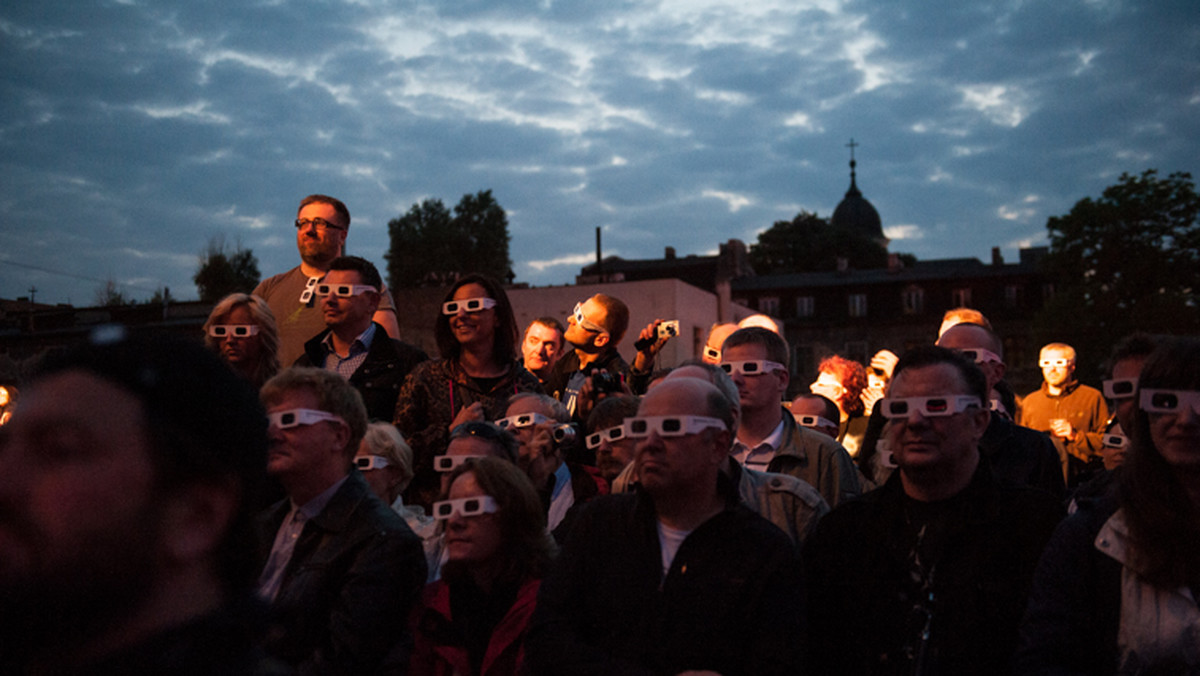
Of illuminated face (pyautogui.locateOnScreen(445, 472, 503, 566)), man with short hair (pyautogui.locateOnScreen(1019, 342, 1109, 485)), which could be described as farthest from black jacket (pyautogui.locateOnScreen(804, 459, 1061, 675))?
man with short hair (pyautogui.locateOnScreen(1019, 342, 1109, 485))

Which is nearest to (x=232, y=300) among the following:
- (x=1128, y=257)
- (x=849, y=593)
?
(x=849, y=593)

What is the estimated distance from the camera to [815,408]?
7.05 meters

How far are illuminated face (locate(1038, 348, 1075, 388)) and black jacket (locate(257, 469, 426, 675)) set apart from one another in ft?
26.6

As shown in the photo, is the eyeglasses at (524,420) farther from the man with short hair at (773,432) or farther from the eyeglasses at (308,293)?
the eyeglasses at (308,293)

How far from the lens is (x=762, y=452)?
196 inches

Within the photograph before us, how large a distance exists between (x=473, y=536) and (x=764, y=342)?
6.83ft

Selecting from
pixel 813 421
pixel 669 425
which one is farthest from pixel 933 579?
pixel 813 421

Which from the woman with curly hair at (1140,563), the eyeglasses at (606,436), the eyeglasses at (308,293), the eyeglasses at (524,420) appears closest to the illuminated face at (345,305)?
the eyeglasses at (308,293)

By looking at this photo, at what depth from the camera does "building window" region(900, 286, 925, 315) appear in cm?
5781

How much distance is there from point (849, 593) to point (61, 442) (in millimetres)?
2944

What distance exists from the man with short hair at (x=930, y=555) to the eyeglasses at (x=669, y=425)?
64 cm

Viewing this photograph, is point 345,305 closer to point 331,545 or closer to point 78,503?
point 331,545

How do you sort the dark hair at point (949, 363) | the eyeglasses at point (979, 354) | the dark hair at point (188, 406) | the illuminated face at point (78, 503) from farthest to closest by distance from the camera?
the eyeglasses at point (979, 354) < the dark hair at point (949, 363) < the dark hair at point (188, 406) < the illuminated face at point (78, 503)

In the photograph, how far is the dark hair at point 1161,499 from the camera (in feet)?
9.93
